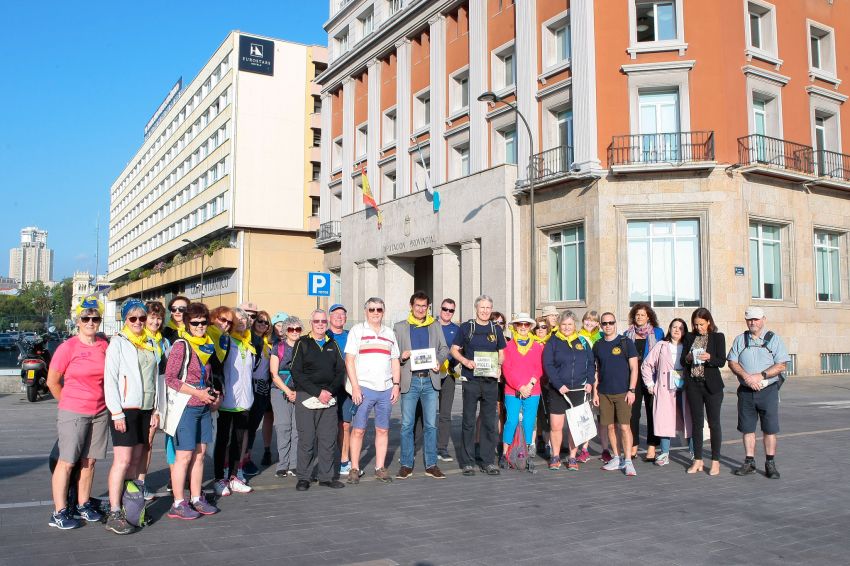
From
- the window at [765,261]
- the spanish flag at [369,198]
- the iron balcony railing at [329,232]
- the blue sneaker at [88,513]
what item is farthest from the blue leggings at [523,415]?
the iron balcony railing at [329,232]

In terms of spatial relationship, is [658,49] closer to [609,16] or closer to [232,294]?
[609,16]

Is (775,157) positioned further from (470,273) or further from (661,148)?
(470,273)

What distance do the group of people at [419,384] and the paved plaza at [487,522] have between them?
0.35m

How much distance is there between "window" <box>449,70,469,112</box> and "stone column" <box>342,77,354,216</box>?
948 centimetres

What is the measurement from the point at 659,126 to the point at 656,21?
3534mm

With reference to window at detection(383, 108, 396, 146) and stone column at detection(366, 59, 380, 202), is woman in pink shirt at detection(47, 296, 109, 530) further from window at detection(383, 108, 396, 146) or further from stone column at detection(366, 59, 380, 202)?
window at detection(383, 108, 396, 146)

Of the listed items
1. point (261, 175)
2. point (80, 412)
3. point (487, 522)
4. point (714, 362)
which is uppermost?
point (261, 175)

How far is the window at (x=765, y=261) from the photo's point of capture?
80.0ft

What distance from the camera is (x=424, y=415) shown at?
8.45 m

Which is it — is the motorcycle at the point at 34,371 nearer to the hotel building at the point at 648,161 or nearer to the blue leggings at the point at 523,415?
the blue leggings at the point at 523,415

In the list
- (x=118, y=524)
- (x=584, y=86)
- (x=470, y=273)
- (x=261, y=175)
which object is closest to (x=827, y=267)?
(x=584, y=86)

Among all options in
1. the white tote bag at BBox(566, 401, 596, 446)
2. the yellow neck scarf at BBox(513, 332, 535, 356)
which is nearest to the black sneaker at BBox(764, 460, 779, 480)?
the white tote bag at BBox(566, 401, 596, 446)

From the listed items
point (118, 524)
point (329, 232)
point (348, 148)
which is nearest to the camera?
point (118, 524)

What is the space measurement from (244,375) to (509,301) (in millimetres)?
19381
